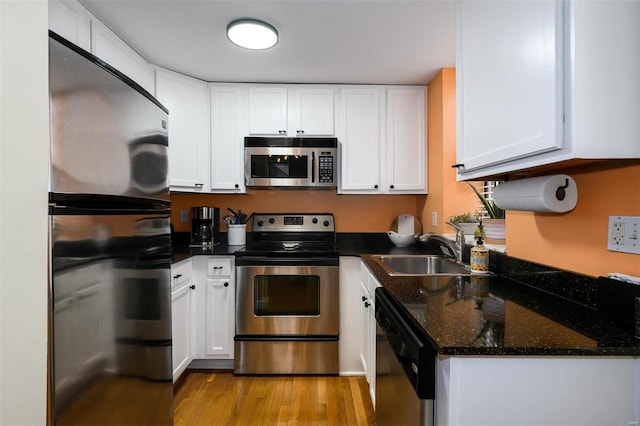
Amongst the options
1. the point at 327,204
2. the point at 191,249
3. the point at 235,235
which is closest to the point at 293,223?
the point at 327,204

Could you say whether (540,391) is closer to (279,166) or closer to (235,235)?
(279,166)

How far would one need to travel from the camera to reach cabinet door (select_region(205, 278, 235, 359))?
2340mm

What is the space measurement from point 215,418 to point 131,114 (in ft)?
5.79

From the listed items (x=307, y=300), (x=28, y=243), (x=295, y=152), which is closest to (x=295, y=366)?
(x=307, y=300)

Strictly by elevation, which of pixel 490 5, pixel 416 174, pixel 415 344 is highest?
pixel 490 5

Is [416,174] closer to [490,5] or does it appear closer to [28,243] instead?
[490,5]

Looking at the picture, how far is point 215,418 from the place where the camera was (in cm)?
186

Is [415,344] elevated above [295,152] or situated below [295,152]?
below

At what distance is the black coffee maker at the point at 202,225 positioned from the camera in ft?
8.68

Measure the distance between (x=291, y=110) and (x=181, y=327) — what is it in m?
1.88

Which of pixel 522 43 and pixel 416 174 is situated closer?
pixel 522 43

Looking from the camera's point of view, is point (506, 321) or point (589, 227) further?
point (589, 227)

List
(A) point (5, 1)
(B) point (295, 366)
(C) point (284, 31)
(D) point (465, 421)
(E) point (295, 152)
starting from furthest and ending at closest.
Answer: (E) point (295, 152)
(B) point (295, 366)
(C) point (284, 31)
(D) point (465, 421)
(A) point (5, 1)

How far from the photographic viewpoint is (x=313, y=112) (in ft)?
8.55
